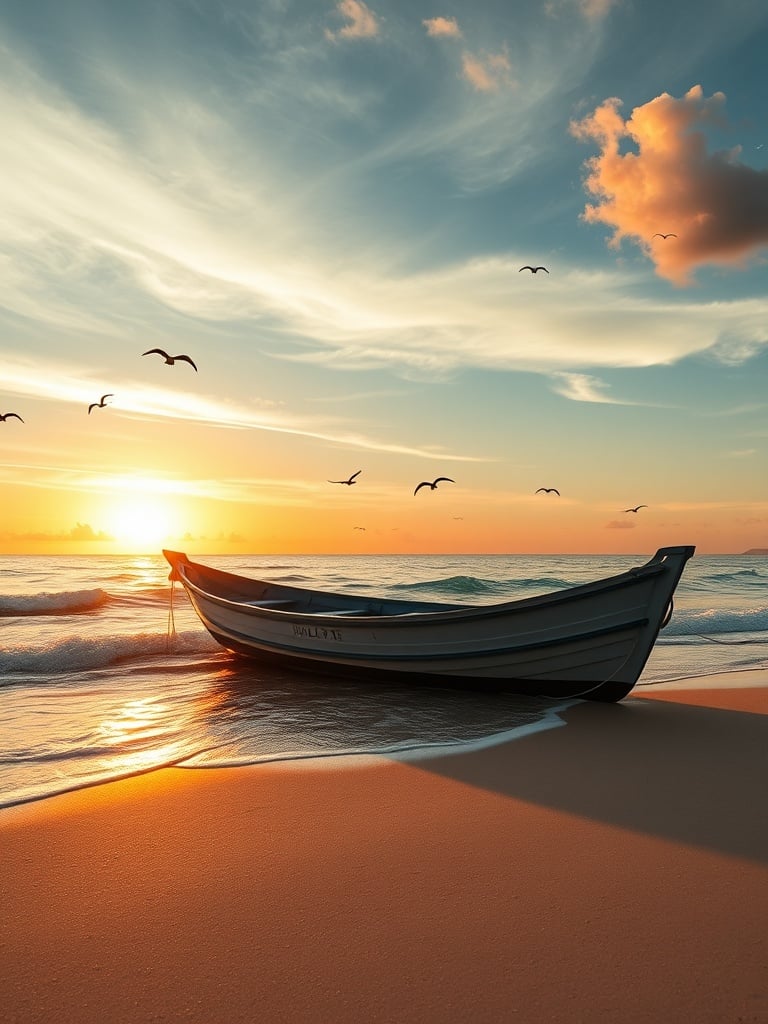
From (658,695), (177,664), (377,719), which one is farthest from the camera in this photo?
(177,664)

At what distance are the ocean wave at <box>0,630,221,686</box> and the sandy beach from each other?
885 centimetres

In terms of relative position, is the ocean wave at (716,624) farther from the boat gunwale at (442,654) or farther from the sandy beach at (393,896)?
the sandy beach at (393,896)

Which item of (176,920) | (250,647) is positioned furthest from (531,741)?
(250,647)

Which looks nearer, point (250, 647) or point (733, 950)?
point (733, 950)

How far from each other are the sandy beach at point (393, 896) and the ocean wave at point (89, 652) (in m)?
8.85

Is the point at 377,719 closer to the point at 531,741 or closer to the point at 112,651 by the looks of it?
the point at 531,741

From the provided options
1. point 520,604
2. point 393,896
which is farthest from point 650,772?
point 520,604

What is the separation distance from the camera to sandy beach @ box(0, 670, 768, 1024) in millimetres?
2830

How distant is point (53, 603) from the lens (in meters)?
27.0

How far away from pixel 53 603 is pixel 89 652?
564 inches

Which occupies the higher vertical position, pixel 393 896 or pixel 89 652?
pixel 393 896

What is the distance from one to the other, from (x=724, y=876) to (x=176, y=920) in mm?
3049

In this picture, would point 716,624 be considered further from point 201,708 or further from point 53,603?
point 53,603

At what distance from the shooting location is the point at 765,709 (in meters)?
8.62
